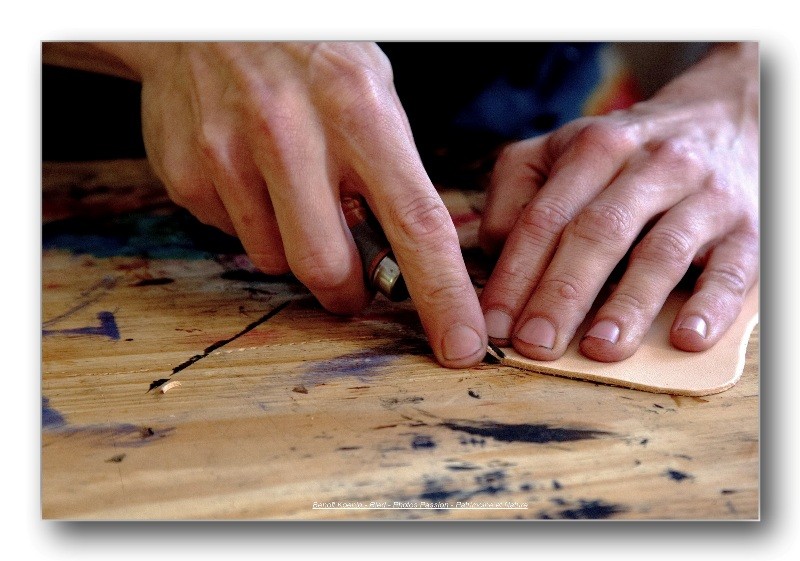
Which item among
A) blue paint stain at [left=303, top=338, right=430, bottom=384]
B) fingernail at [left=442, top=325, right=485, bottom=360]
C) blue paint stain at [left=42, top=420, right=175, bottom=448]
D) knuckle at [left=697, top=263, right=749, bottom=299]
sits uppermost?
knuckle at [left=697, top=263, right=749, bottom=299]

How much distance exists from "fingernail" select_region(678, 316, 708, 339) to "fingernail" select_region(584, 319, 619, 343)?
7 cm

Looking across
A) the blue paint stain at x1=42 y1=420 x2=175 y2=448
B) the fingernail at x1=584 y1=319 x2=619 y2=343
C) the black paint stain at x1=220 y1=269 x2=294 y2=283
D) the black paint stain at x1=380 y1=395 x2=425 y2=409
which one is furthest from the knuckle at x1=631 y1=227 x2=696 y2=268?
the blue paint stain at x1=42 y1=420 x2=175 y2=448

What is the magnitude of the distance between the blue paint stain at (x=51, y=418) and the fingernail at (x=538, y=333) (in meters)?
0.44

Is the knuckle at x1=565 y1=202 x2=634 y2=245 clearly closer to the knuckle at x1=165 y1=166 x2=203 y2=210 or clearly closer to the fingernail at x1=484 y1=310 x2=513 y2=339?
the fingernail at x1=484 y1=310 x2=513 y2=339

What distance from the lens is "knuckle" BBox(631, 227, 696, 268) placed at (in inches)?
35.0

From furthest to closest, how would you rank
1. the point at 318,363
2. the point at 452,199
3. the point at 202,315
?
the point at 452,199 → the point at 202,315 → the point at 318,363

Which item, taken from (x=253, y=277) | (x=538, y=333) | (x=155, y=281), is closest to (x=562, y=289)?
(x=538, y=333)

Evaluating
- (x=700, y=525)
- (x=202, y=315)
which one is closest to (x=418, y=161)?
(x=202, y=315)

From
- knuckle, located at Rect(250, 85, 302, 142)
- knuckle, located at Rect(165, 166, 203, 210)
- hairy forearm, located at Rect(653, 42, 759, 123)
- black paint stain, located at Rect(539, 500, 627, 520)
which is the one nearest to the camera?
black paint stain, located at Rect(539, 500, 627, 520)

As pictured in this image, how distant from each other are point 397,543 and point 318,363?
20cm

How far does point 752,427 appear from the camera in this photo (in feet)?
2.35

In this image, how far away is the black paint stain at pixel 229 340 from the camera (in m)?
0.81

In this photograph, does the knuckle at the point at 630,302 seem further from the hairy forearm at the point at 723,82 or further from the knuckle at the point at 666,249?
the hairy forearm at the point at 723,82
